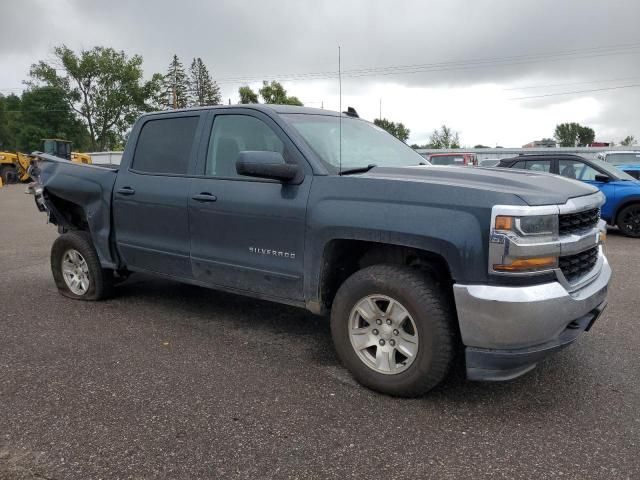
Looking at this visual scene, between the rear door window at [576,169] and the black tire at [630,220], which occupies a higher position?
the rear door window at [576,169]

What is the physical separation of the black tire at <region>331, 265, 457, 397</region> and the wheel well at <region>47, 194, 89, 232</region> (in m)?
3.44

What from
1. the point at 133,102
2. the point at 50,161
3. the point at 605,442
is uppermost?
the point at 133,102

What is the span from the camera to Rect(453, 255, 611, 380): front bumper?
281 centimetres

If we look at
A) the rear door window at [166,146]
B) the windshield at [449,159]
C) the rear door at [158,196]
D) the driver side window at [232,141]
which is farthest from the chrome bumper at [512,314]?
the windshield at [449,159]

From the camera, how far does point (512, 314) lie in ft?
9.18

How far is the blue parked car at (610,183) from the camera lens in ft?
32.5

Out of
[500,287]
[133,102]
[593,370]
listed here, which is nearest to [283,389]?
[500,287]

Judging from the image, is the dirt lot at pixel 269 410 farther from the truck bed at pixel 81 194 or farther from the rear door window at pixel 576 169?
the rear door window at pixel 576 169

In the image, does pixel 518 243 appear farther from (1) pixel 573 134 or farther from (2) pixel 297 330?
(1) pixel 573 134

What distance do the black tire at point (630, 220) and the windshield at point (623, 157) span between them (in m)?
8.69

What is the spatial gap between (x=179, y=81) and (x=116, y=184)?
3026 inches

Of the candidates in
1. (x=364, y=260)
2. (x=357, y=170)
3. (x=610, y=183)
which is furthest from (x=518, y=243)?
(x=610, y=183)

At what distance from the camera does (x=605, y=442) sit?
2787 mm

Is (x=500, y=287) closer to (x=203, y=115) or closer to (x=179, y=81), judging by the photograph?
(x=203, y=115)
